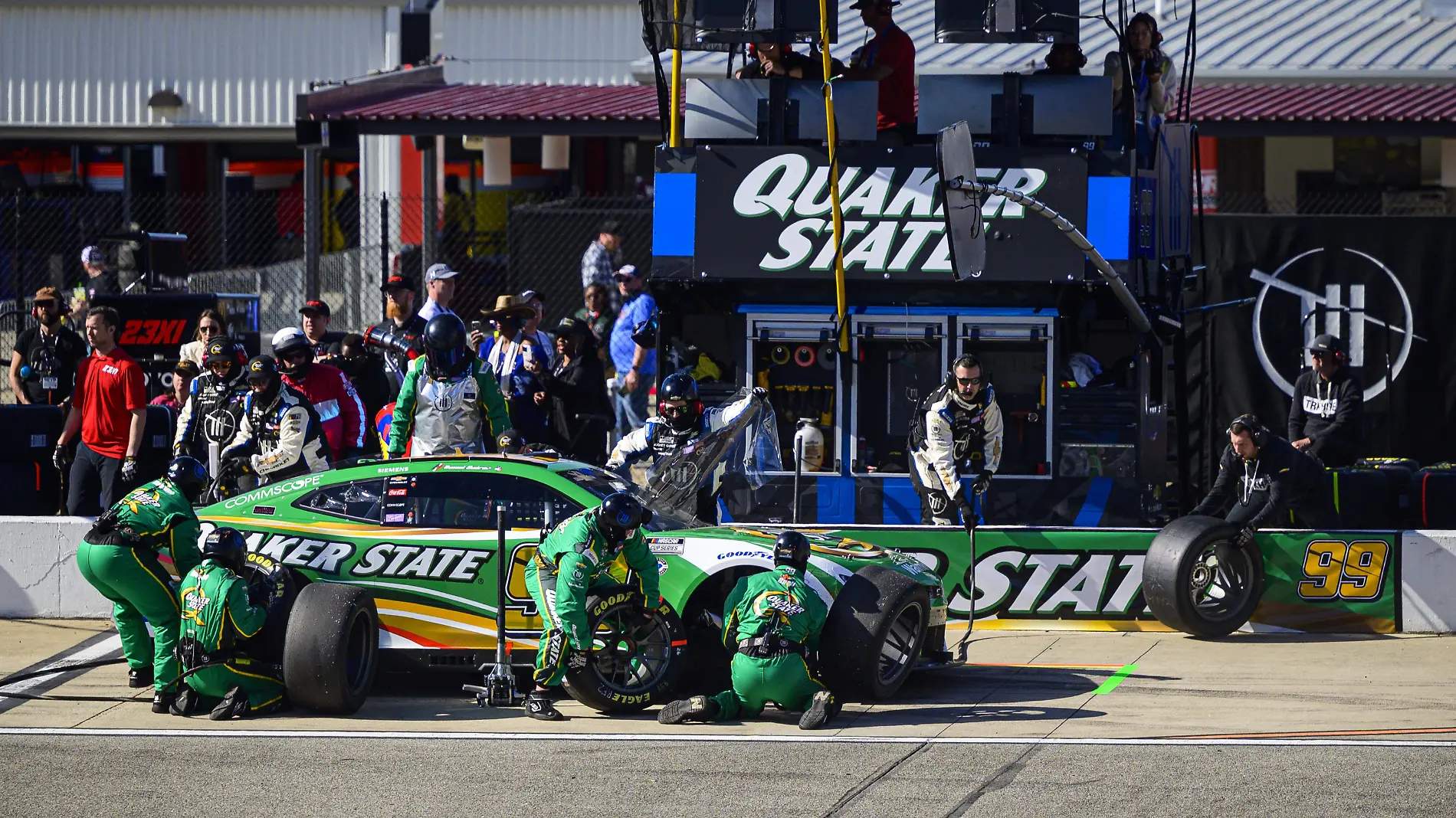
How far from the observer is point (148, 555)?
9.91 metres

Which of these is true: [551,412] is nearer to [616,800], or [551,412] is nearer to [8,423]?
[8,423]

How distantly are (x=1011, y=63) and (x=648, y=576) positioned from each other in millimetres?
14546

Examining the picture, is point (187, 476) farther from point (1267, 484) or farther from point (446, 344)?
point (1267, 484)

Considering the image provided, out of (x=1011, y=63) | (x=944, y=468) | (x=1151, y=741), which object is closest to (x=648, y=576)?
(x=1151, y=741)

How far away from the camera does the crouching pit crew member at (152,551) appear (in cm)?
984

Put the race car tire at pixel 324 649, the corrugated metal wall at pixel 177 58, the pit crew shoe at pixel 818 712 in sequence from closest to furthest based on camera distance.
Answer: the pit crew shoe at pixel 818 712 → the race car tire at pixel 324 649 → the corrugated metal wall at pixel 177 58

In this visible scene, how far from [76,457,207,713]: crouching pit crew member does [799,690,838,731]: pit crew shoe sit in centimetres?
323

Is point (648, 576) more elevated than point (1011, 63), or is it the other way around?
point (1011, 63)

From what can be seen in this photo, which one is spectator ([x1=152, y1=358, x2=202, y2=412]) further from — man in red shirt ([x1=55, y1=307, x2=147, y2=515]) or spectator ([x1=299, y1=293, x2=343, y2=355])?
spectator ([x1=299, y1=293, x2=343, y2=355])

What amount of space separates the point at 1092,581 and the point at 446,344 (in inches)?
171

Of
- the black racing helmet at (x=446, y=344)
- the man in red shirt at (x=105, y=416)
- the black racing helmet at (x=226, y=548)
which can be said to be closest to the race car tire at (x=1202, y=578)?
the black racing helmet at (x=446, y=344)

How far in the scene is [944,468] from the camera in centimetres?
1262

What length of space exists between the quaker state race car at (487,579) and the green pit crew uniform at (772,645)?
9.2 inches

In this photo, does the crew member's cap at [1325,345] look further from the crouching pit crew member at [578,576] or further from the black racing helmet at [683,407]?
the crouching pit crew member at [578,576]
